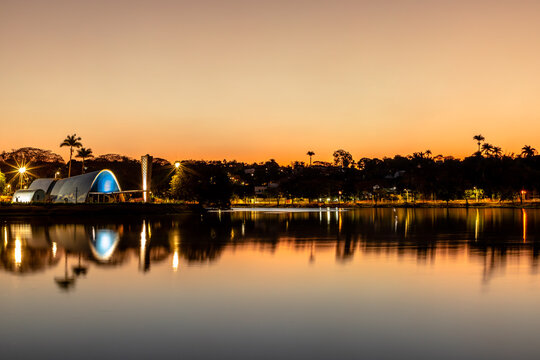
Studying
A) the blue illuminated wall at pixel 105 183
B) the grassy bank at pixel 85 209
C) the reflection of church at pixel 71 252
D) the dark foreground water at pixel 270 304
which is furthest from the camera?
the blue illuminated wall at pixel 105 183

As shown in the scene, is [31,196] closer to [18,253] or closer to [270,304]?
[18,253]

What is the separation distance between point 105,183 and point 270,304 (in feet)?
222

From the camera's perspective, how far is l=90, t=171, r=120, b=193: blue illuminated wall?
2933 inches

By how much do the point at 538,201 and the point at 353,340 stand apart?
123 metres

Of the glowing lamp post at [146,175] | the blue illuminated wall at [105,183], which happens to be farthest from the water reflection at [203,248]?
the glowing lamp post at [146,175]

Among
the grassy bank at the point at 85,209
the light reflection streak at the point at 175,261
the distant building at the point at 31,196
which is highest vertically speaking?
the distant building at the point at 31,196

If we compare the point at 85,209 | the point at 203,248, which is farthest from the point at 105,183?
the point at 203,248

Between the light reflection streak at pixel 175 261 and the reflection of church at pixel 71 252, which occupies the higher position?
the reflection of church at pixel 71 252

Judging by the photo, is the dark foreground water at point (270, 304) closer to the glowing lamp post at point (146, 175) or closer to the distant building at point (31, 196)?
the glowing lamp post at point (146, 175)

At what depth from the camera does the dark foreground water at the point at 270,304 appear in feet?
29.4

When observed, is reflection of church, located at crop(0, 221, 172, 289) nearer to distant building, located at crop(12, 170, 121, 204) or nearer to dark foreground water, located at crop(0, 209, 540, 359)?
dark foreground water, located at crop(0, 209, 540, 359)

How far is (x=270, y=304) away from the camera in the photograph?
12.4m

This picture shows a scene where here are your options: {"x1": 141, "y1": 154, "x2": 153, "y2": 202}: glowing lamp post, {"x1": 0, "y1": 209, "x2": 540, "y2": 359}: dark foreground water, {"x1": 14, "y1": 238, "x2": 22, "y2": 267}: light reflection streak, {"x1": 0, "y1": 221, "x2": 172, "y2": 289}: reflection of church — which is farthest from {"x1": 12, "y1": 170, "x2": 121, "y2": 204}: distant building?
{"x1": 0, "y1": 209, "x2": 540, "y2": 359}: dark foreground water

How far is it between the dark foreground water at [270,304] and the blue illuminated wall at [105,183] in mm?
53163
